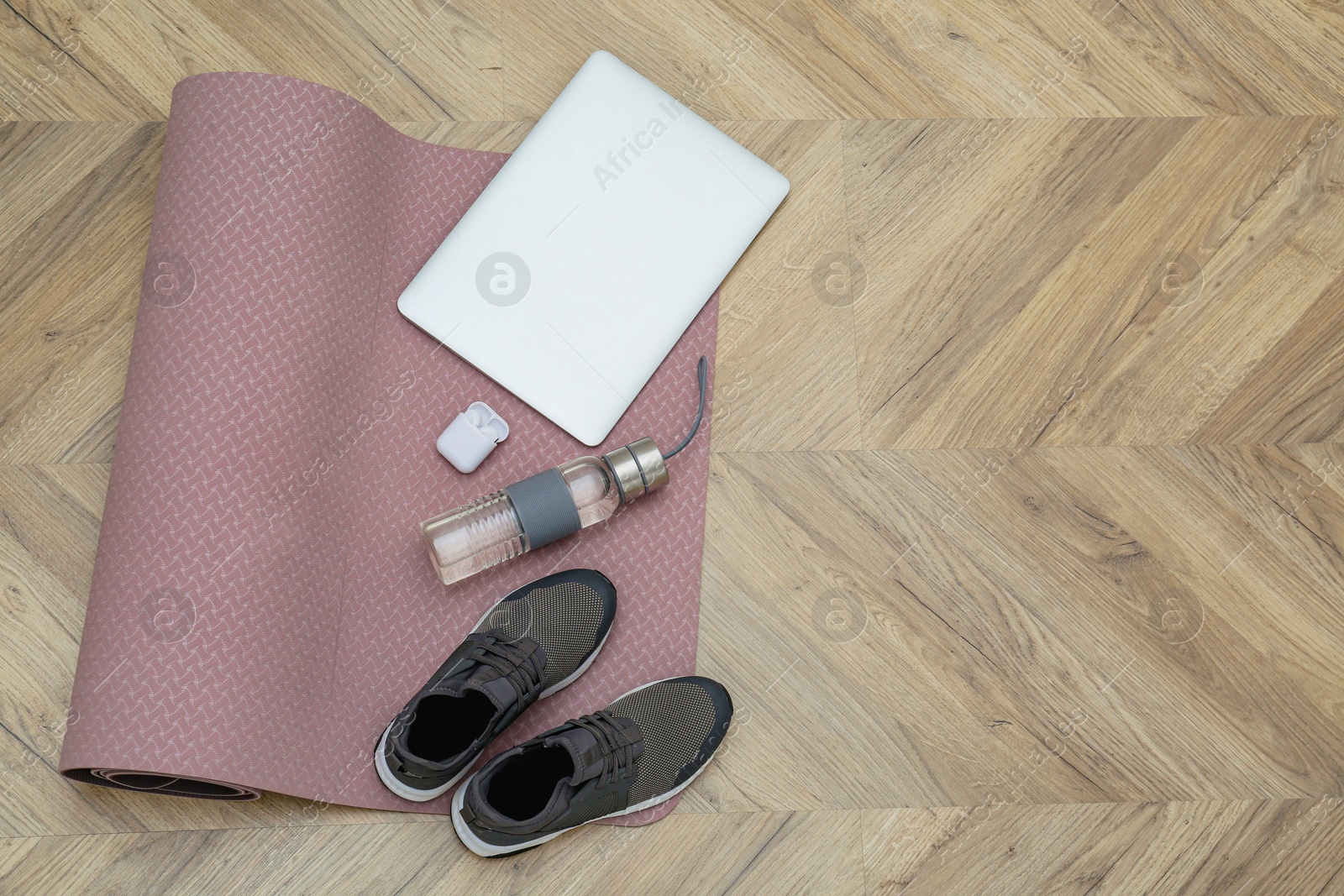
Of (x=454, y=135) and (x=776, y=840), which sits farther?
(x=454, y=135)

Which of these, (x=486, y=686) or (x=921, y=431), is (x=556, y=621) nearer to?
(x=486, y=686)

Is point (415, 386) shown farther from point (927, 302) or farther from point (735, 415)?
point (927, 302)

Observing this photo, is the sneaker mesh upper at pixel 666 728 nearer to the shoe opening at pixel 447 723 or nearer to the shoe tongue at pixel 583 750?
the shoe tongue at pixel 583 750

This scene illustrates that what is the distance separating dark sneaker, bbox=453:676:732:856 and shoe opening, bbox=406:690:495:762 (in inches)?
1.6

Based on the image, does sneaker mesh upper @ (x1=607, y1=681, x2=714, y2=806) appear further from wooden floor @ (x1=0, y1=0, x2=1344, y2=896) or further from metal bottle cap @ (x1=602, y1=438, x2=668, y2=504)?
metal bottle cap @ (x1=602, y1=438, x2=668, y2=504)

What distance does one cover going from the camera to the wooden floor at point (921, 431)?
39.8 inches

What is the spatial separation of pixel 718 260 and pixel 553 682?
0.54 m

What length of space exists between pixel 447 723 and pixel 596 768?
17 centimetres

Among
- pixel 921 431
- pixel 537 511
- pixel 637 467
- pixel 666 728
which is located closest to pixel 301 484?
pixel 537 511

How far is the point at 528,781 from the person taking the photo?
37.6 inches

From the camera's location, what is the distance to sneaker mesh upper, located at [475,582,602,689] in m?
0.98

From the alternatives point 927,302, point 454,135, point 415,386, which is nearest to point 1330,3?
point 927,302

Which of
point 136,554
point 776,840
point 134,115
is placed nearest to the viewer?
point 136,554

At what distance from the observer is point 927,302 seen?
1126 millimetres
